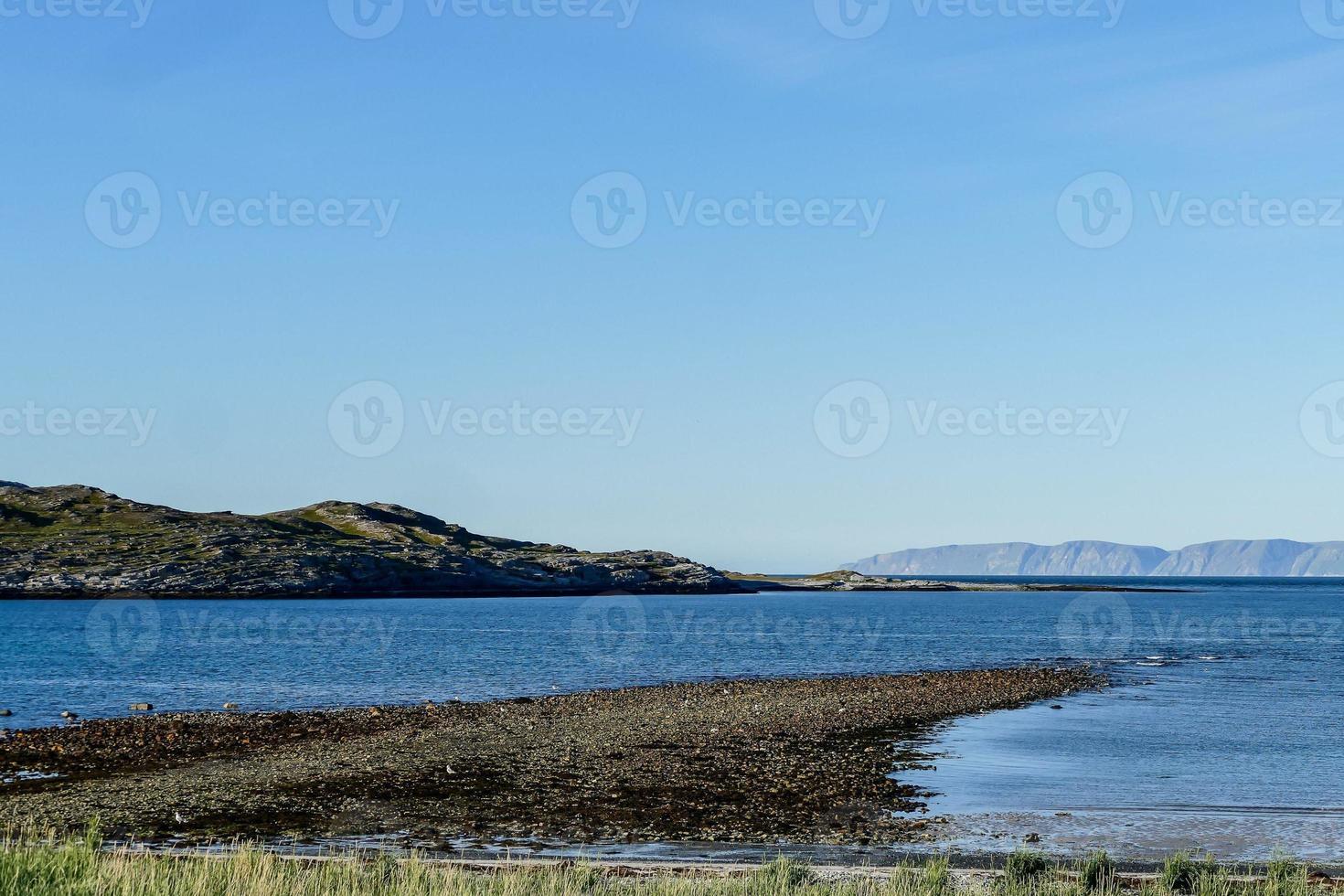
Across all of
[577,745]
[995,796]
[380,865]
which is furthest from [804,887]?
[577,745]

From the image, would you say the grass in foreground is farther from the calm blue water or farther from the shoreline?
the shoreline

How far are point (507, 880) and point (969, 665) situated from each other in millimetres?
73176

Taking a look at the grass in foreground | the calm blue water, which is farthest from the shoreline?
the grass in foreground

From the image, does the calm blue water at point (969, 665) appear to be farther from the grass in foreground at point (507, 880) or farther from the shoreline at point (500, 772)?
the grass in foreground at point (507, 880)

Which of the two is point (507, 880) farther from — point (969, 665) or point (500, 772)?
point (969, 665)

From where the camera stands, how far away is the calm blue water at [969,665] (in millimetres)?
31188

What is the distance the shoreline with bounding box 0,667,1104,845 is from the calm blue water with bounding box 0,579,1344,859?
10.7ft

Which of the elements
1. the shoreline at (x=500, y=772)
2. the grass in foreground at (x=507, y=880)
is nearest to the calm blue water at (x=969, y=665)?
the shoreline at (x=500, y=772)

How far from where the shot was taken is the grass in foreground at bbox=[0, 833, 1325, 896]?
16.5 m

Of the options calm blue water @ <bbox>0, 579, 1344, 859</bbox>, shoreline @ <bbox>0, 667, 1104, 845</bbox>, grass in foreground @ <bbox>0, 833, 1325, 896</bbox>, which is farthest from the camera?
calm blue water @ <bbox>0, 579, 1344, 859</bbox>

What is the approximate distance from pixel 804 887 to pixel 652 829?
8.71m

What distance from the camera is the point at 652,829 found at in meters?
27.0

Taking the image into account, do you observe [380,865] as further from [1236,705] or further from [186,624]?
[186,624]

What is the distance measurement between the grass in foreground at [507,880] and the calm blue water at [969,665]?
16.2ft
